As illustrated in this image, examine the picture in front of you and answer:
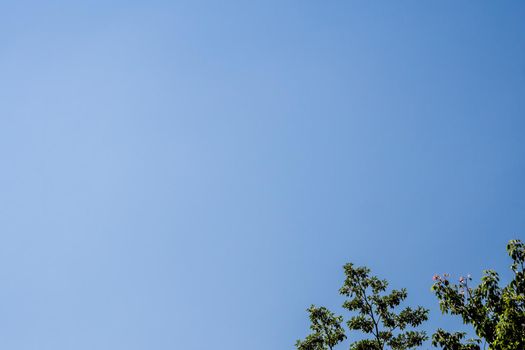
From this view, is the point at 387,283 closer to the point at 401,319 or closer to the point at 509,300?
the point at 401,319

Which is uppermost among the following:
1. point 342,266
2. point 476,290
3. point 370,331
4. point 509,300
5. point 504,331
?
point 342,266

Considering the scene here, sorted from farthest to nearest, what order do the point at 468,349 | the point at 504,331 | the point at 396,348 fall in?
1. the point at 396,348
2. the point at 468,349
3. the point at 504,331

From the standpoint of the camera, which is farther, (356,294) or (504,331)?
(356,294)

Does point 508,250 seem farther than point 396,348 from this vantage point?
No

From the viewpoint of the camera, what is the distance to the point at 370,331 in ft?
84.7

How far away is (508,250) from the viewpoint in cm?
1858

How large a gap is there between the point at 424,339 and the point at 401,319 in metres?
1.83

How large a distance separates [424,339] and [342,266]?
6.59 metres

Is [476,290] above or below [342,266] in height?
below

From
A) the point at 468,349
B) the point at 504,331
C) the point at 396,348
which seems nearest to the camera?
the point at 504,331

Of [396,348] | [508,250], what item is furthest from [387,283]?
[508,250]

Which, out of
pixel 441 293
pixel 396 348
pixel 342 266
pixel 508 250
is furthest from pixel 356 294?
pixel 508 250

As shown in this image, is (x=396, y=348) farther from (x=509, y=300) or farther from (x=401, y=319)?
(x=509, y=300)

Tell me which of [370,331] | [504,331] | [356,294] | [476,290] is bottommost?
[504,331]
